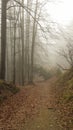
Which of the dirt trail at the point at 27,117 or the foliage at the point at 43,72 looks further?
the foliage at the point at 43,72

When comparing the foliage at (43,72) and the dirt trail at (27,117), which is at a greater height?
the dirt trail at (27,117)

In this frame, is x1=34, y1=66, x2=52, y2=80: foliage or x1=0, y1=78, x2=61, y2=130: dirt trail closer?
x1=0, y1=78, x2=61, y2=130: dirt trail

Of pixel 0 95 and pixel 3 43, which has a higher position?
pixel 3 43

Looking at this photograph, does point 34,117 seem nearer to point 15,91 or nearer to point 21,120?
point 21,120

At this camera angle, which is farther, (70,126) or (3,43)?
(3,43)

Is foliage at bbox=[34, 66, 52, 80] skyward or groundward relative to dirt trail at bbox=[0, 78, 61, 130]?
groundward

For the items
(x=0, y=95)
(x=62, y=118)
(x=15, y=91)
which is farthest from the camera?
(x=15, y=91)

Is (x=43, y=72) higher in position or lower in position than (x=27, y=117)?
lower

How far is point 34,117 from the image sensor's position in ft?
24.2

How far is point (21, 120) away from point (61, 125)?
1434 mm

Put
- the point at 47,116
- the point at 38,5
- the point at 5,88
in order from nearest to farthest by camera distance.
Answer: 1. the point at 47,116
2. the point at 5,88
3. the point at 38,5

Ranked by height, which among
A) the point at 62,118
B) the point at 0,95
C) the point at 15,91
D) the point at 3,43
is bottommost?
the point at 15,91

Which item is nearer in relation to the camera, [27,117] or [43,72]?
[27,117]

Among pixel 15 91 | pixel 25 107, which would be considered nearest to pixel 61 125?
pixel 25 107
